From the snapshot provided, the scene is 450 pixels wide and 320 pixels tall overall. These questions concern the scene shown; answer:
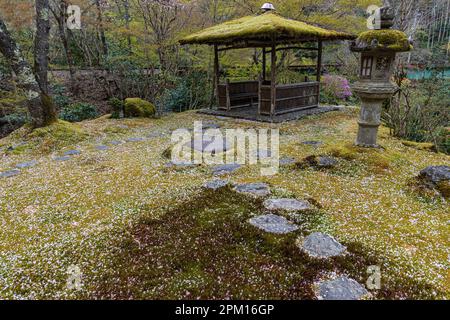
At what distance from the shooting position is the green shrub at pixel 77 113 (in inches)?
440

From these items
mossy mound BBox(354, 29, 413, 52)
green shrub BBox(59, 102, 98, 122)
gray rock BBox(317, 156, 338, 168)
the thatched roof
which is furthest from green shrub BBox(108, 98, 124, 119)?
mossy mound BBox(354, 29, 413, 52)

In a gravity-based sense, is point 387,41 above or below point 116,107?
above

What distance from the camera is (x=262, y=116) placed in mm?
10086

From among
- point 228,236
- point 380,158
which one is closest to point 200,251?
point 228,236

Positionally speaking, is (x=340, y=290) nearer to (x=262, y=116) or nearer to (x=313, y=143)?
(x=313, y=143)

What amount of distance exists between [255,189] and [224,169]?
3.56ft

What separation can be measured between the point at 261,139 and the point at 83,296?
5.64 metres

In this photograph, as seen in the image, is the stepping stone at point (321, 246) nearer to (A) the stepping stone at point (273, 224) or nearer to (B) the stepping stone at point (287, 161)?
(A) the stepping stone at point (273, 224)

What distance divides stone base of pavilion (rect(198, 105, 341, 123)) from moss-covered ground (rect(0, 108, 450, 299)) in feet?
11.7

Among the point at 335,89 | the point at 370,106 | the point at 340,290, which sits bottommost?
the point at 340,290

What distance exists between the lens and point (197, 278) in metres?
2.71

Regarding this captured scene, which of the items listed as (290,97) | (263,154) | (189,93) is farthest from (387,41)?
(189,93)

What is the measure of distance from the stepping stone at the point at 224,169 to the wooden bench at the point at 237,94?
597 centimetres
